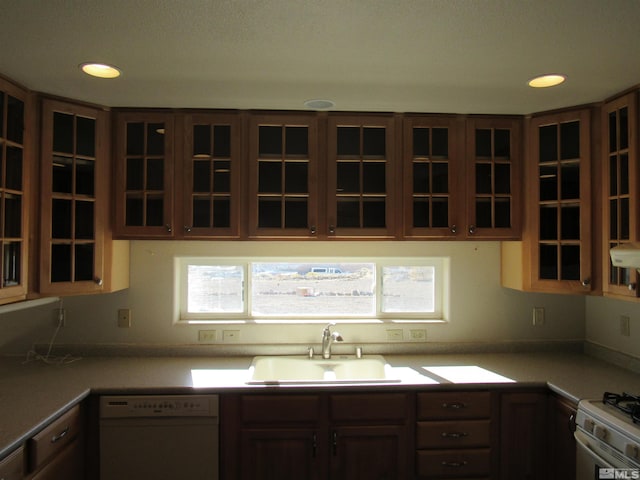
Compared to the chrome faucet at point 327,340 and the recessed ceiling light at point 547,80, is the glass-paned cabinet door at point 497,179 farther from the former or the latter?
the chrome faucet at point 327,340

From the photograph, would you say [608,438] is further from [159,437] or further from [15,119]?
[15,119]

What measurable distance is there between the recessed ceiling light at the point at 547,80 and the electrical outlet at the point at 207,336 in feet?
7.34

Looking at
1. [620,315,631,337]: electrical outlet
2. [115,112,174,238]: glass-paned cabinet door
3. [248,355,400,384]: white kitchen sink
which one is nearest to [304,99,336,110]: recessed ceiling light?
[115,112,174,238]: glass-paned cabinet door

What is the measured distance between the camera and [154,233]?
2.44m

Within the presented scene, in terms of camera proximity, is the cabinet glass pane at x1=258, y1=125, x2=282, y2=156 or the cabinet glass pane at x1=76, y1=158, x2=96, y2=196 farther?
the cabinet glass pane at x1=258, y1=125, x2=282, y2=156

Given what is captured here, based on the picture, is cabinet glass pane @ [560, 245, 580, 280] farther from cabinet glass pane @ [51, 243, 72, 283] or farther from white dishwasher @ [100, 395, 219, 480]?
cabinet glass pane @ [51, 243, 72, 283]

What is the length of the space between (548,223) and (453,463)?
1.41 m

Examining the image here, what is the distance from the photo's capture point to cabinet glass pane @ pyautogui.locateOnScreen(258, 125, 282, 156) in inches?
97.7

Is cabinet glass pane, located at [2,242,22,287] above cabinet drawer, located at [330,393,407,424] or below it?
above

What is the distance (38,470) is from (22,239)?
1049mm

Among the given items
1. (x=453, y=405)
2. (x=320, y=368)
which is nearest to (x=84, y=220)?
(x=320, y=368)

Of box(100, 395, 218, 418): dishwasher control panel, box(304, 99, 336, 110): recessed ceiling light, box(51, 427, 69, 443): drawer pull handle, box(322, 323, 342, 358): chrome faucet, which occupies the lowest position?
box(51, 427, 69, 443): drawer pull handle

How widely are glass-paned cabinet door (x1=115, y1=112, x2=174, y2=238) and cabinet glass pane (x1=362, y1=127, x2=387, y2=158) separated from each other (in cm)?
109

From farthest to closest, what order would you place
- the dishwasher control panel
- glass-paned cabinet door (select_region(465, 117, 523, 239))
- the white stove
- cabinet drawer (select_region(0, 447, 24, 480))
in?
glass-paned cabinet door (select_region(465, 117, 523, 239)) → the dishwasher control panel → the white stove → cabinet drawer (select_region(0, 447, 24, 480))
